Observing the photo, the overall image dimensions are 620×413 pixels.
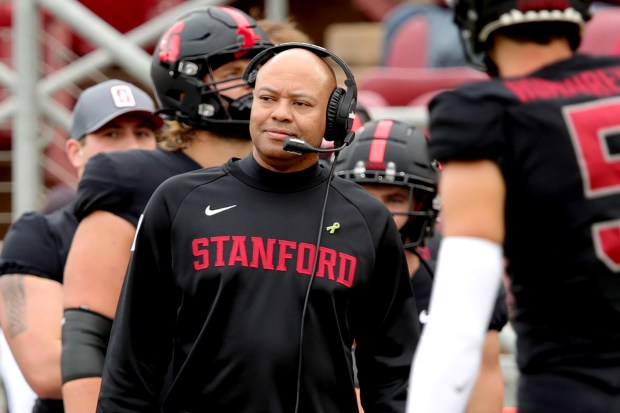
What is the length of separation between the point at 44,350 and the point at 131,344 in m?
1.18

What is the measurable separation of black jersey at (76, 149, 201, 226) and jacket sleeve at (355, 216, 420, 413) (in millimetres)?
785

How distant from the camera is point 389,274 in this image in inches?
139

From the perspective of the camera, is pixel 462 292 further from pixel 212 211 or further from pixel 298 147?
pixel 212 211

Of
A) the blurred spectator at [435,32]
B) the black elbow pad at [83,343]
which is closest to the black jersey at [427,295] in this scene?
the black elbow pad at [83,343]

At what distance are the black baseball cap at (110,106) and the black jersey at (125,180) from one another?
0.93 meters

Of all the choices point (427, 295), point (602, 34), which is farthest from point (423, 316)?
point (602, 34)

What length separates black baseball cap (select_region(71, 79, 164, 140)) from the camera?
4.99 m

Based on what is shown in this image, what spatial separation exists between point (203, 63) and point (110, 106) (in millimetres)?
943

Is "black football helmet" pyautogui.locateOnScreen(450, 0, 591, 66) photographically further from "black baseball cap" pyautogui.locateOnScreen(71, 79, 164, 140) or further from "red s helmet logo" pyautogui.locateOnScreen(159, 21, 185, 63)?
"black baseball cap" pyautogui.locateOnScreen(71, 79, 164, 140)

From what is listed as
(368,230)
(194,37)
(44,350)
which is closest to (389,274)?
(368,230)

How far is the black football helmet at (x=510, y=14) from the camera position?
2.96 meters

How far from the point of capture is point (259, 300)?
3348mm

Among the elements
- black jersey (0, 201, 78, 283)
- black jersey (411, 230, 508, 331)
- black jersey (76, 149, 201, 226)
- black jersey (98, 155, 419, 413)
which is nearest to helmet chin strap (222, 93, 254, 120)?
black jersey (76, 149, 201, 226)

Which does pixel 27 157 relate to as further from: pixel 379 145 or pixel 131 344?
pixel 131 344
